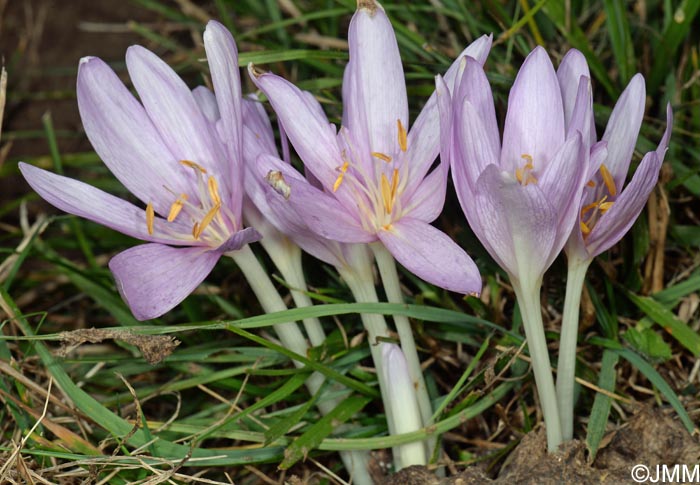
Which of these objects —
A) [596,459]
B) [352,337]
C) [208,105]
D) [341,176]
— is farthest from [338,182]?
[596,459]

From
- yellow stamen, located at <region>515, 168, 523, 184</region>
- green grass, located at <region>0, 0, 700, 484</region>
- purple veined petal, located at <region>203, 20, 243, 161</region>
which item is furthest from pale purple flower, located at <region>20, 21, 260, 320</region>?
yellow stamen, located at <region>515, 168, 523, 184</region>

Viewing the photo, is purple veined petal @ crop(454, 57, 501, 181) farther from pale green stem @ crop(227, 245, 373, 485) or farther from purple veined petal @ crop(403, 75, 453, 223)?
pale green stem @ crop(227, 245, 373, 485)

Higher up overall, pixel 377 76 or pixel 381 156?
pixel 377 76

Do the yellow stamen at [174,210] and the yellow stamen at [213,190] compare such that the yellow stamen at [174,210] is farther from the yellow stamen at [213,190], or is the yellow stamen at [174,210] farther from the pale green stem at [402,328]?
the pale green stem at [402,328]

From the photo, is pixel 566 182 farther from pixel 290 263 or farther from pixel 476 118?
pixel 290 263

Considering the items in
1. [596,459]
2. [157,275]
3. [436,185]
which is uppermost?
[436,185]

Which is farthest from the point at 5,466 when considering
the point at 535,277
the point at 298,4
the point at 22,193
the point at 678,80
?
the point at 678,80

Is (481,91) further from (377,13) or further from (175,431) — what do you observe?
(175,431)

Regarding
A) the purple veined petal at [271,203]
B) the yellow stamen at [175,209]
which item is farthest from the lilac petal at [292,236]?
the yellow stamen at [175,209]
